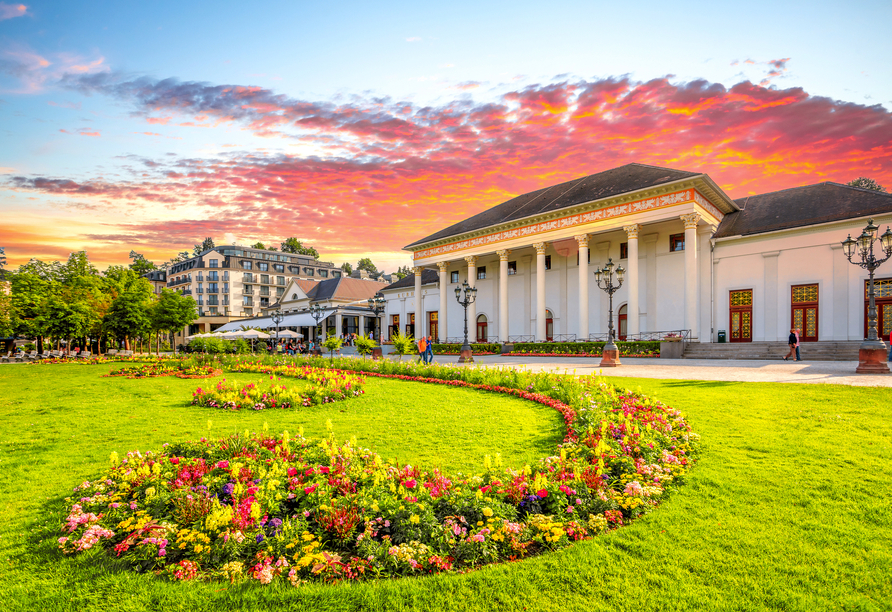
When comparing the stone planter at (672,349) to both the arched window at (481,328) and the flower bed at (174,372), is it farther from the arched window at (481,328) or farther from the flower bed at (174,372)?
the flower bed at (174,372)

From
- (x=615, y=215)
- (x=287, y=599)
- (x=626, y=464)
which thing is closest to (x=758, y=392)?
(x=626, y=464)

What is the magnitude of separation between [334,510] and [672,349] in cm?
2534

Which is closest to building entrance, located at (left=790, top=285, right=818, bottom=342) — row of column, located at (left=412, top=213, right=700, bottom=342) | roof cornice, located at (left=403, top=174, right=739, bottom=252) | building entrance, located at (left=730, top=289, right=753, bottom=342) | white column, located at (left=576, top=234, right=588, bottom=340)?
building entrance, located at (left=730, top=289, right=753, bottom=342)

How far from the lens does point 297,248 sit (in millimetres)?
102500

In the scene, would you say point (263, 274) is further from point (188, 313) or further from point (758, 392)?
point (758, 392)

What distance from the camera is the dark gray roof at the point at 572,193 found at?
29.9 m

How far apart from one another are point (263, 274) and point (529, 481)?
86.5 metres

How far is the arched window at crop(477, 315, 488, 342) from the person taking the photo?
42656mm

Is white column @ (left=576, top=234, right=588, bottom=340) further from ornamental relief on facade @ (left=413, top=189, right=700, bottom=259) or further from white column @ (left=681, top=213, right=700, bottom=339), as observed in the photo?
white column @ (left=681, top=213, right=700, bottom=339)

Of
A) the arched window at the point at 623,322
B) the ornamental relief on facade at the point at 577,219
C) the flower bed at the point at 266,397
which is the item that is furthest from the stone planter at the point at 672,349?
the flower bed at the point at 266,397

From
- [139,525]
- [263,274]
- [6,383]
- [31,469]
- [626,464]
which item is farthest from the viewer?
[263,274]

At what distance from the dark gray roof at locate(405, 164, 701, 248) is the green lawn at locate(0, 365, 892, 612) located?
23623 mm

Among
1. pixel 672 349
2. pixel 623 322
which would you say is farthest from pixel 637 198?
pixel 672 349

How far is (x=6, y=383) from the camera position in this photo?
1555 cm
